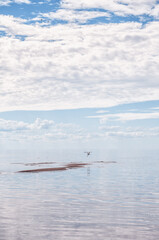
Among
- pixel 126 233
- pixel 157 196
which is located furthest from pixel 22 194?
pixel 126 233

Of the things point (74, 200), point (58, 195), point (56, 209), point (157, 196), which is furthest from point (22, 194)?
point (157, 196)

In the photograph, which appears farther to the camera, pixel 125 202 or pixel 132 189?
pixel 132 189

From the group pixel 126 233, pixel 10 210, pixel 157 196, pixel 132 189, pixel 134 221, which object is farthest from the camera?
pixel 132 189

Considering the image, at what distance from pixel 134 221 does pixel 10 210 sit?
44.9 ft

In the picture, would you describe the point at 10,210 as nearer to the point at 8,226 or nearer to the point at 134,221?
the point at 8,226

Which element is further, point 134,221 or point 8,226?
point 134,221

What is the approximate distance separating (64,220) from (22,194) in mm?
17320

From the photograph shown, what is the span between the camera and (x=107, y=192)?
145 feet

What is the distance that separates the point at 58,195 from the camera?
138 feet

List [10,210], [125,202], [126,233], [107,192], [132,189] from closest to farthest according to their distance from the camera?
[126,233] < [10,210] < [125,202] < [107,192] < [132,189]

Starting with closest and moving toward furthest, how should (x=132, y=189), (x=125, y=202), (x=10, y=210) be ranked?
(x=10, y=210) < (x=125, y=202) < (x=132, y=189)

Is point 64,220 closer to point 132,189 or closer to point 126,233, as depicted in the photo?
point 126,233

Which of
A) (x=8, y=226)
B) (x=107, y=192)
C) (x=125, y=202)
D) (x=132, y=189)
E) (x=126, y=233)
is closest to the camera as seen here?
(x=126, y=233)

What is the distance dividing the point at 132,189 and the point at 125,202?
1180cm
